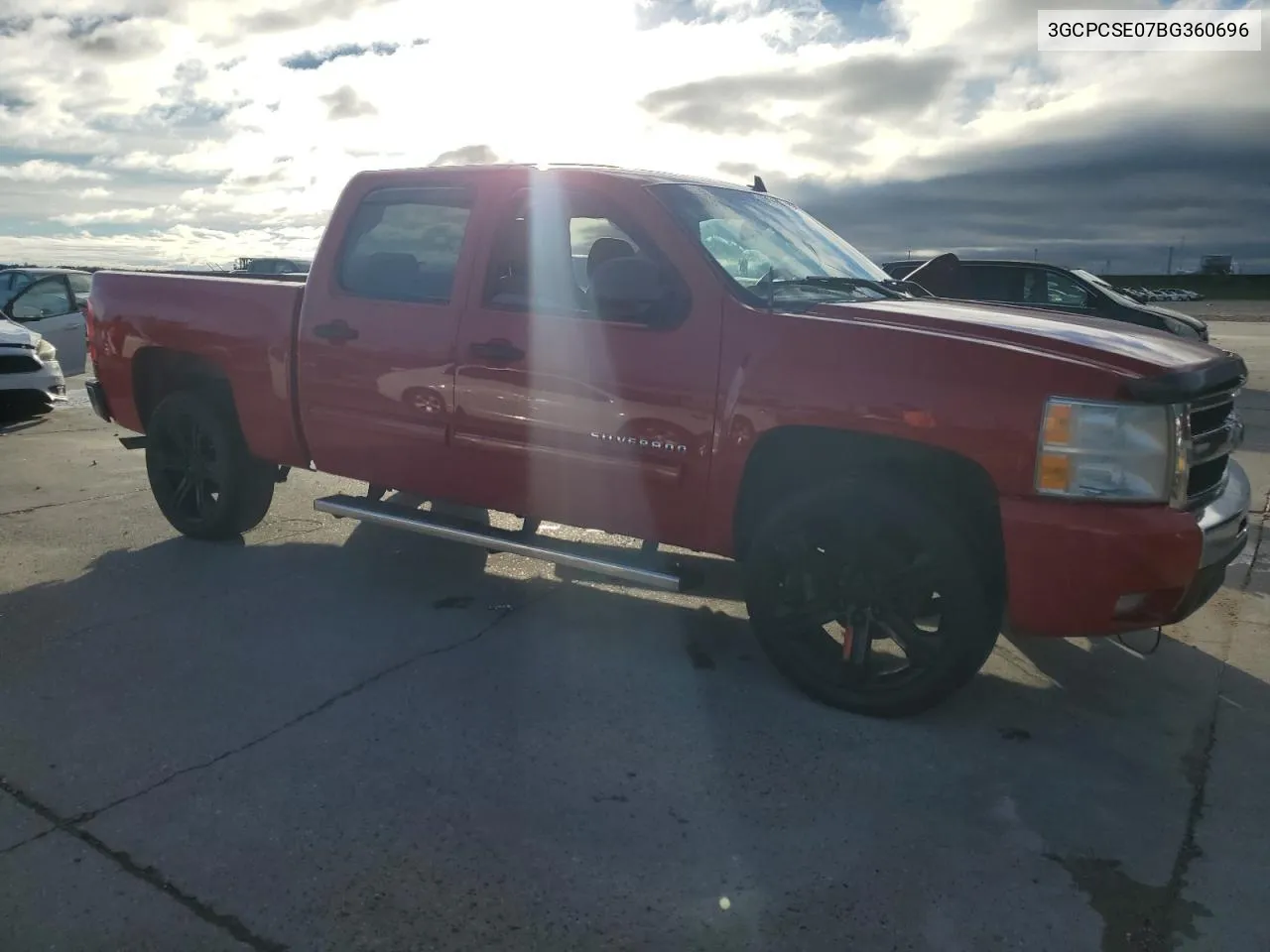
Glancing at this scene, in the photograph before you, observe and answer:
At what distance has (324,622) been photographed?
466cm

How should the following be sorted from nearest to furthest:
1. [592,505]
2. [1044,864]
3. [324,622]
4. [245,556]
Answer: [1044,864]
[592,505]
[324,622]
[245,556]

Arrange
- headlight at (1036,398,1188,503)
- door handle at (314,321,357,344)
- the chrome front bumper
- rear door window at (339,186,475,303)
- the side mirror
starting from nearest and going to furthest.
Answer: headlight at (1036,398,1188,503) → the chrome front bumper → the side mirror → rear door window at (339,186,475,303) → door handle at (314,321,357,344)

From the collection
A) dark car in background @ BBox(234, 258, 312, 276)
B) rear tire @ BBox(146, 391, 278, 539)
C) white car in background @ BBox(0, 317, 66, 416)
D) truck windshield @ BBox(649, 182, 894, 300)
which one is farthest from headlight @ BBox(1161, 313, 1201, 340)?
dark car in background @ BBox(234, 258, 312, 276)

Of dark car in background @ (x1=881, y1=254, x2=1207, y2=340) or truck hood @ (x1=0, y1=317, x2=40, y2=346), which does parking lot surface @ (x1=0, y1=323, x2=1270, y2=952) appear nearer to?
truck hood @ (x1=0, y1=317, x2=40, y2=346)

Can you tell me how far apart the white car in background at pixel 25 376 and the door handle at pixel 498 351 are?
7577mm

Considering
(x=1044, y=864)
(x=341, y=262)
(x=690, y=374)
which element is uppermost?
(x=341, y=262)

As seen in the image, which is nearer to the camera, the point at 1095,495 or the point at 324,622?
the point at 1095,495

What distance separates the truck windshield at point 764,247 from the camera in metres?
4.13

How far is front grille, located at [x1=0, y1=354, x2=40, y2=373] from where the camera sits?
9906 mm

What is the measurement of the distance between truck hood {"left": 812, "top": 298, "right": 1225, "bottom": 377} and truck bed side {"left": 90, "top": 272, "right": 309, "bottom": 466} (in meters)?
2.80

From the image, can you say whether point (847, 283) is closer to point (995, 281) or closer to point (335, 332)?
point (335, 332)

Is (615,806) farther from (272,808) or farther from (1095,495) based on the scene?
(1095,495)

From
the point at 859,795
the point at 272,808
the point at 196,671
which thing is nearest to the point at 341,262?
the point at 196,671

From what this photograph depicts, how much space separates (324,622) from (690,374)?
2.05 meters
